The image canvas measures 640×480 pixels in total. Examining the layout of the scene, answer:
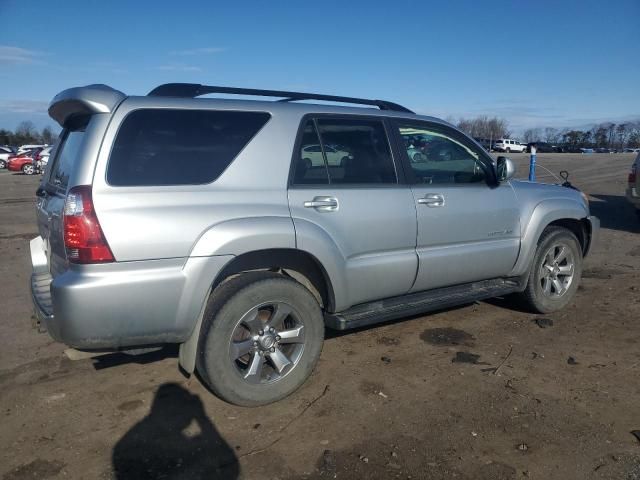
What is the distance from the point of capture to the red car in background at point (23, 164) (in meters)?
32.1

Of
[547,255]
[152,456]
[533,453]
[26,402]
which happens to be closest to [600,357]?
[547,255]

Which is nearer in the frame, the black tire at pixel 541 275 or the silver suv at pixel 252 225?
the silver suv at pixel 252 225

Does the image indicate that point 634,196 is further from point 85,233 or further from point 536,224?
point 85,233

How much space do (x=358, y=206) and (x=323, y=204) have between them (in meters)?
0.30

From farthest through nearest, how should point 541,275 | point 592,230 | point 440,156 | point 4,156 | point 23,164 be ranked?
point 4,156 < point 23,164 < point 592,230 < point 541,275 < point 440,156

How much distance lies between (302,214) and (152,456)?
168 cm

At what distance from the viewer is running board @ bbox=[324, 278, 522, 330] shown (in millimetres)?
3869

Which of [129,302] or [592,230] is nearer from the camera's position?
[129,302]

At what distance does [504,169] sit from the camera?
4.62m

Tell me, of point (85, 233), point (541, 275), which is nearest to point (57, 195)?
point (85, 233)

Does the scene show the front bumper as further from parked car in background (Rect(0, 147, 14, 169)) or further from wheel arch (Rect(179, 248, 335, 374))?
parked car in background (Rect(0, 147, 14, 169))

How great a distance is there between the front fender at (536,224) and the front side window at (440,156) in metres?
0.65

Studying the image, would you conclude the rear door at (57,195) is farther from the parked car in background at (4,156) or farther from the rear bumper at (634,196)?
the parked car in background at (4,156)

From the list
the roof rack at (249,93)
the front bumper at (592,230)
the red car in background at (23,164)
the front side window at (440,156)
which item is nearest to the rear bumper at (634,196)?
the front bumper at (592,230)
